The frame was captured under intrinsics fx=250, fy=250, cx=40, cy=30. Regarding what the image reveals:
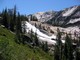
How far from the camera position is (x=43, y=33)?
198 metres

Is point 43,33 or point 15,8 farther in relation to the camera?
point 43,33

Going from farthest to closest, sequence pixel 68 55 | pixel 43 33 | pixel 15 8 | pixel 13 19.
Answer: pixel 43 33
pixel 15 8
pixel 13 19
pixel 68 55

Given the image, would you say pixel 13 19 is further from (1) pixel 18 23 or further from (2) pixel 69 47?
(2) pixel 69 47

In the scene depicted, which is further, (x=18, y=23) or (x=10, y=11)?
(x=10, y=11)

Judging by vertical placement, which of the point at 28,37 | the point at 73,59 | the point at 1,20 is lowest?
the point at 73,59

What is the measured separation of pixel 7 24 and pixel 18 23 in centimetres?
647

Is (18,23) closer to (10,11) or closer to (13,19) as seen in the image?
(13,19)

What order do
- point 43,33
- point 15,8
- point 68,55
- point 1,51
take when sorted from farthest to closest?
point 43,33
point 15,8
point 68,55
point 1,51

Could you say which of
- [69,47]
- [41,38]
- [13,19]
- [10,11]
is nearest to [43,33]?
[41,38]

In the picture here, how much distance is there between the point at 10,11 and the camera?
17875 centimetres

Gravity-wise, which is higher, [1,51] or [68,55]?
[1,51]

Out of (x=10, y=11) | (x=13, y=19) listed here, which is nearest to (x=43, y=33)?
(x=10, y=11)

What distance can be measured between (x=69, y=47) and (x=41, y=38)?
47952 millimetres

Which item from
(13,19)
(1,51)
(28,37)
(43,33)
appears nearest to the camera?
(1,51)
